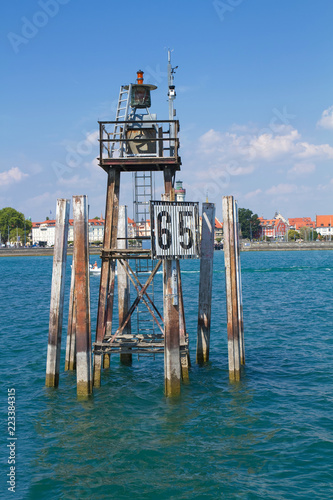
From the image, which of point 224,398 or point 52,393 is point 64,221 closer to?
point 52,393

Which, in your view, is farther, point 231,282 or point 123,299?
point 123,299

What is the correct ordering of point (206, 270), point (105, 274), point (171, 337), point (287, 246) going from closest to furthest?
point (171, 337)
point (105, 274)
point (206, 270)
point (287, 246)

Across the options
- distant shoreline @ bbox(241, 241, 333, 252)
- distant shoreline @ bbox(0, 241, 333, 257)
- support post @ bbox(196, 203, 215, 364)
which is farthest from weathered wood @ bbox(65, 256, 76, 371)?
distant shoreline @ bbox(241, 241, 333, 252)

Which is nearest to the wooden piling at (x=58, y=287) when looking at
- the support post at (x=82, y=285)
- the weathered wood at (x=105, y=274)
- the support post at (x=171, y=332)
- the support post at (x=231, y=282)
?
the support post at (x=82, y=285)

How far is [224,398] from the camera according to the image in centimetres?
1455

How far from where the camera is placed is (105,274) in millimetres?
15375

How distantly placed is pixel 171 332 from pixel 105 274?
3.34m

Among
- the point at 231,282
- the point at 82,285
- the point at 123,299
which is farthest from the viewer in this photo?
the point at 123,299

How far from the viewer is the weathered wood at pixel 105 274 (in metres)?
15.1

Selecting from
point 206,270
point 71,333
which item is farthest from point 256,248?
point 71,333

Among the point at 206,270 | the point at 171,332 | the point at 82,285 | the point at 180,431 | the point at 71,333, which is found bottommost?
the point at 180,431

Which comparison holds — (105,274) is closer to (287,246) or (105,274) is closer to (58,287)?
(58,287)

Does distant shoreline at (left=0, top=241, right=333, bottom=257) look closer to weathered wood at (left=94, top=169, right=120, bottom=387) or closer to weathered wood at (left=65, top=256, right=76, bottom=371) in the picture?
weathered wood at (left=65, top=256, right=76, bottom=371)

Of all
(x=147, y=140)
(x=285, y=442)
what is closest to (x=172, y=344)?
(x=285, y=442)
